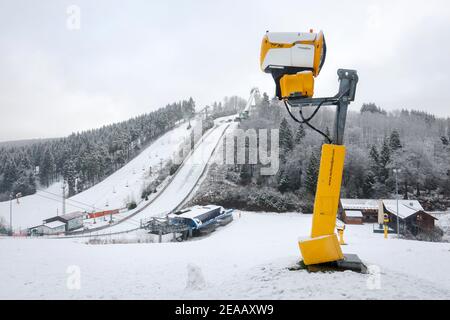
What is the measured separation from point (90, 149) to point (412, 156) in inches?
2868

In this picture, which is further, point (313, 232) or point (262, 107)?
point (262, 107)

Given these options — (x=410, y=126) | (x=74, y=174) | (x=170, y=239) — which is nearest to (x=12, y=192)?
(x=74, y=174)

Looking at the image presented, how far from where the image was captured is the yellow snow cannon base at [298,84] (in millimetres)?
4816

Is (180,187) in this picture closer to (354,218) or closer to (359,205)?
(354,218)

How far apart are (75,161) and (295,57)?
262ft

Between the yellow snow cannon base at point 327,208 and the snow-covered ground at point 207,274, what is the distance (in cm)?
37

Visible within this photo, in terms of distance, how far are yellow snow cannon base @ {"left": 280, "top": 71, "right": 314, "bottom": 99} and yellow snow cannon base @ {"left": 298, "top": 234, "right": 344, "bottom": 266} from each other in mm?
2641

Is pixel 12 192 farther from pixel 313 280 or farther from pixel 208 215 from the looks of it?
pixel 313 280

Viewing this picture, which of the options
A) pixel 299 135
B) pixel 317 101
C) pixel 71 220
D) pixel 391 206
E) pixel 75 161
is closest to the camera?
pixel 317 101

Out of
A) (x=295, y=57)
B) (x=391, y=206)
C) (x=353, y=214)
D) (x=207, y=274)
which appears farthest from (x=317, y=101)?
(x=353, y=214)

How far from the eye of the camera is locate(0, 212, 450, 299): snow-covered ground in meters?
4.64

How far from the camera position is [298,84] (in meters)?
4.86

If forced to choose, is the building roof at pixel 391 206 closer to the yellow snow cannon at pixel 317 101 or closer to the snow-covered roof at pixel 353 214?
the snow-covered roof at pixel 353 214

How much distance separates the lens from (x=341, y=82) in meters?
5.23
